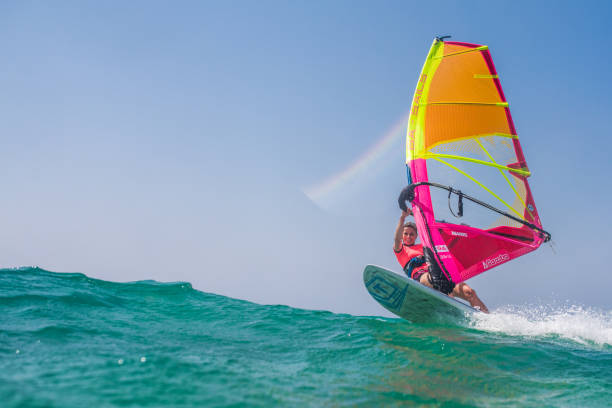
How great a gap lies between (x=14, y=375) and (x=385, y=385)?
10.6ft

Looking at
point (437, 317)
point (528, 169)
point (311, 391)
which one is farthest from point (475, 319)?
point (311, 391)

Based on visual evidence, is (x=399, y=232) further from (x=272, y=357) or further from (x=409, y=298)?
(x=272, y=357)

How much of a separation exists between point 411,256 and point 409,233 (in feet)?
1.59

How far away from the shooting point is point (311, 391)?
11.7 ft

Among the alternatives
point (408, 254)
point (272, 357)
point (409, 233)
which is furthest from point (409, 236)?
point (272, 357)

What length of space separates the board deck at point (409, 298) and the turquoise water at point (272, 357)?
36 cm

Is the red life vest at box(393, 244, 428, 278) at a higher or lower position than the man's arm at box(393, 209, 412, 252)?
lower

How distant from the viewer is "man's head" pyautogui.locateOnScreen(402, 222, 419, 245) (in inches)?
337

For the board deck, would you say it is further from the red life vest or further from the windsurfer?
the red life vest

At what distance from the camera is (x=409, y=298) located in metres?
7.32

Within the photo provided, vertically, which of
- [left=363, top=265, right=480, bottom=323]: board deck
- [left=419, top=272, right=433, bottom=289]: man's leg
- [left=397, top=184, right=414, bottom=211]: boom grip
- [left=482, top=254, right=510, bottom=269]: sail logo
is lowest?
[left=363, top=265, right=480, bottom=323]: board deck

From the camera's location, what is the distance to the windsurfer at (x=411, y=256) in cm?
786

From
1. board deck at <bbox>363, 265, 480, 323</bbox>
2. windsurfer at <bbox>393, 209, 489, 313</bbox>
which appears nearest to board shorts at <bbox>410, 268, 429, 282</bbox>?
windsurfer at <bbox>393, 209, 489, 313</bbox>

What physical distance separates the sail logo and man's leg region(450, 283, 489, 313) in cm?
Result: 64
